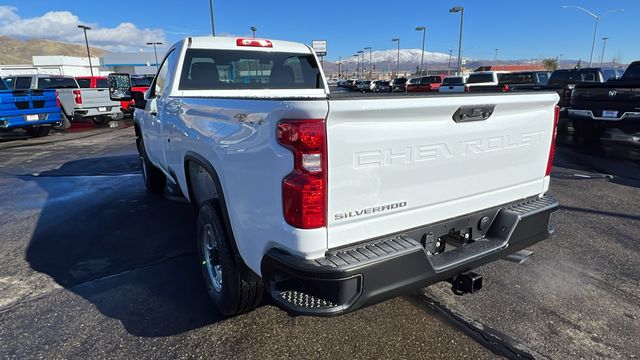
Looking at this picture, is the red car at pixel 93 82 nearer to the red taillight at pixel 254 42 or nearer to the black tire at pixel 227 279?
the red taillight at pixel 254 42

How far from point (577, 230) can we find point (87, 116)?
16158mm

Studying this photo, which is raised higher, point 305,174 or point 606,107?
point 305,174

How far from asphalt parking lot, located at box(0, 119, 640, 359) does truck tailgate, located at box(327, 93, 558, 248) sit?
0.90m

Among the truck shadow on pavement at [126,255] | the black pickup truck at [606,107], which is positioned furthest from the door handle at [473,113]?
the black pickup truck at [606,107]

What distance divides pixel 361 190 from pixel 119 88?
4.84m

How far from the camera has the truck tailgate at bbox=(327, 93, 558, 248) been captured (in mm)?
2094

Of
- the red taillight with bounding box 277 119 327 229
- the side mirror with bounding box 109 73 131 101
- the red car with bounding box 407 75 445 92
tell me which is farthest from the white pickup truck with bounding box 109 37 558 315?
the red car with bounding box 407 75 445 92

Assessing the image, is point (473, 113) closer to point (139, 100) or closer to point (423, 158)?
point (423, 158)

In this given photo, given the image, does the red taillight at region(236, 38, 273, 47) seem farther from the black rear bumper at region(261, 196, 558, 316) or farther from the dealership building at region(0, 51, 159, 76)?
the dealership building at region(0, 51, 159, 76)

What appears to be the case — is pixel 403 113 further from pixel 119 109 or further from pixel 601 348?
pixel 119 109

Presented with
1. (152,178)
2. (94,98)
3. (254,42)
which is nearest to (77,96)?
(94,98)

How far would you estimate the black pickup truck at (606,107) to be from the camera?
868cm

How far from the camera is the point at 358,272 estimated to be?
6.75ft

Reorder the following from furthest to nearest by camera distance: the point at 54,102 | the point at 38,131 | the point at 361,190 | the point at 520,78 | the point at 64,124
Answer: the point at 520,78 < the point at 64,124 < the point at 38,131 < the point at 54,102 < the point at 361,190
